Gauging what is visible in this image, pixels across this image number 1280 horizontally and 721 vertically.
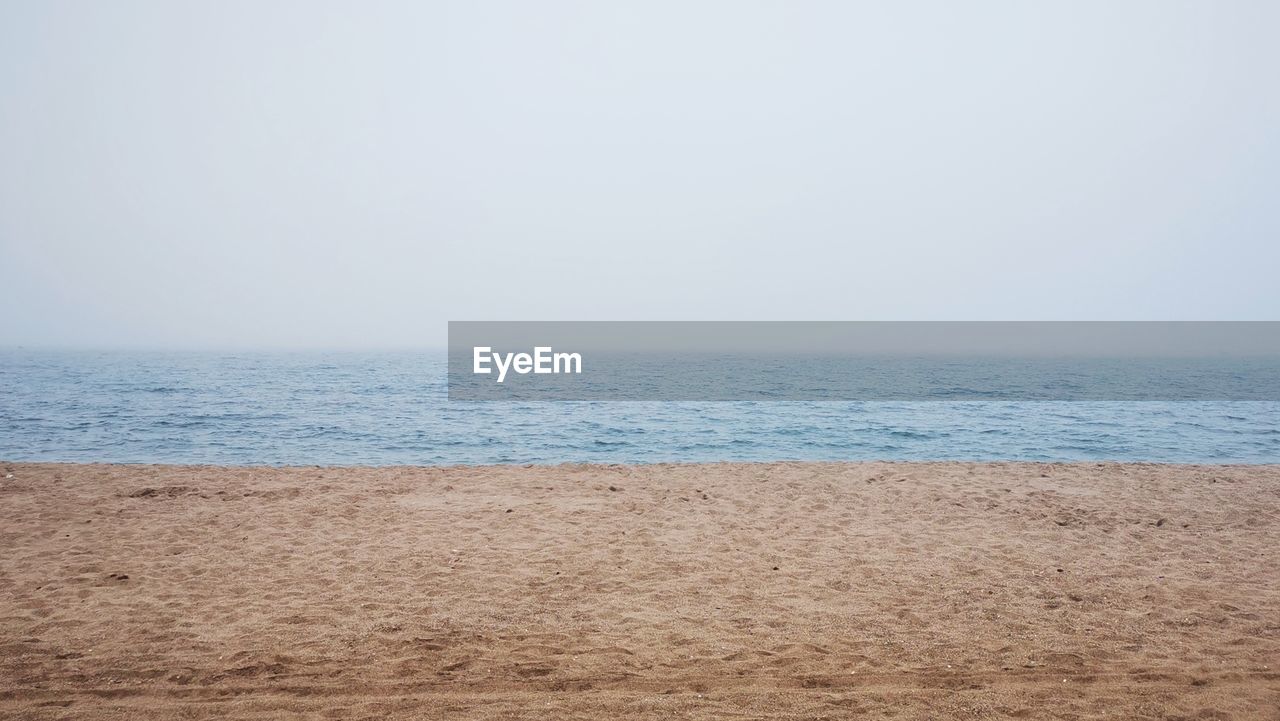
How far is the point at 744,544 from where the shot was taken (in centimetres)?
1105

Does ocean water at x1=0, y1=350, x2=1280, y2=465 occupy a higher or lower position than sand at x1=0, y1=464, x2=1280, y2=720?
lower

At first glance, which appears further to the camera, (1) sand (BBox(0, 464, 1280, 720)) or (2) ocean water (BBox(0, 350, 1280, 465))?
(2) ocean water (BBox(0, 350, 1280, 465))

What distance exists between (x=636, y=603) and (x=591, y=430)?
22.2m

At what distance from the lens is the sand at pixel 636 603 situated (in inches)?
242

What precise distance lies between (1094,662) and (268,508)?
1349cm

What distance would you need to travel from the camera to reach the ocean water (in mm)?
23797

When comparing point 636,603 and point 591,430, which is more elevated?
point 636,603

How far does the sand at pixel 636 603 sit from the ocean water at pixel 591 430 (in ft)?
30.3

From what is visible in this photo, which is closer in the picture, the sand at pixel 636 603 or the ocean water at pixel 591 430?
the sand at pixel 636 603

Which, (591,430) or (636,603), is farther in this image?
(591,430)

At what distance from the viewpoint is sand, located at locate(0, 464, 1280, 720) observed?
242 inches

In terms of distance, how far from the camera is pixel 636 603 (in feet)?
27.4

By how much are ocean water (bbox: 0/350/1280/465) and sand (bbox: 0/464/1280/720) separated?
9237 millimetres

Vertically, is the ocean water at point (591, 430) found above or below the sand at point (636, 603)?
below
